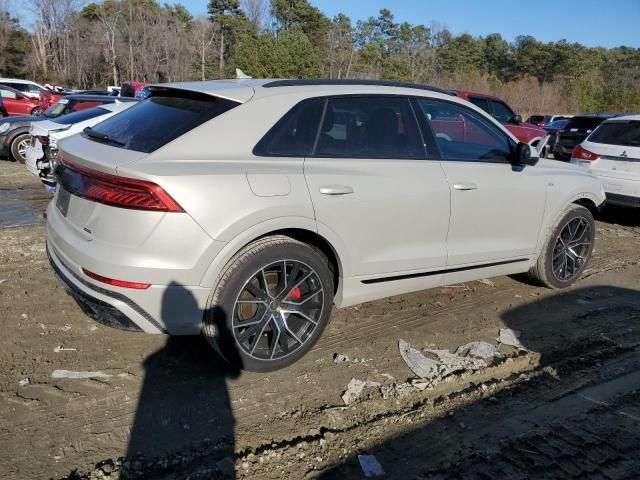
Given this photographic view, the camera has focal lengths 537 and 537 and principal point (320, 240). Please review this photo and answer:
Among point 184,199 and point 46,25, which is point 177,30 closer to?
point 46,25

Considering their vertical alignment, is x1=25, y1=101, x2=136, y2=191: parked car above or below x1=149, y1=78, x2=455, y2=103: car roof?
below

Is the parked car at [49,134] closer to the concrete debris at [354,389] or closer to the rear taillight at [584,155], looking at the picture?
the concrete debris at [354,389]

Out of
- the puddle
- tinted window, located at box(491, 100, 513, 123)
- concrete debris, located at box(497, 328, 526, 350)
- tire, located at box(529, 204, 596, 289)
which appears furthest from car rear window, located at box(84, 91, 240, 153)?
tinted window, located at box(491, 100, 513, 123)

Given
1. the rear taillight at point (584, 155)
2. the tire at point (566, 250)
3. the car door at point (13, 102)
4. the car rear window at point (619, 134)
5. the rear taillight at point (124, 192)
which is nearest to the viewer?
the rear taillight at point (124, 192)

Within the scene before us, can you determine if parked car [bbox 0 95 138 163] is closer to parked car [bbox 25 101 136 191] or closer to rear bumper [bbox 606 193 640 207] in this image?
parked car [bbox 25 101 136 191]

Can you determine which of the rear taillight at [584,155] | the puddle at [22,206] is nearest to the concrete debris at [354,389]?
the puddle at [22,206]

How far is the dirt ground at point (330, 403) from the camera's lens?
8.84 feet

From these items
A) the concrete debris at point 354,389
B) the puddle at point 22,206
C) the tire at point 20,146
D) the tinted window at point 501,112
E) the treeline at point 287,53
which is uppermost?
the treeline at point 287,53

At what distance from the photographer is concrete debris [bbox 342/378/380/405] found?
3.24 metres

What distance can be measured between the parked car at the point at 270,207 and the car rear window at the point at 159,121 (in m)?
0.01

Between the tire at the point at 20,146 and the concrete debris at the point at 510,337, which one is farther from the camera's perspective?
the tire at the point at 20,146

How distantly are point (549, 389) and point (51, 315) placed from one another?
3.63 meters

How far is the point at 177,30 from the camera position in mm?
55875

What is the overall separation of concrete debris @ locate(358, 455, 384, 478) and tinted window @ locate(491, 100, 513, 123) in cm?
1142
